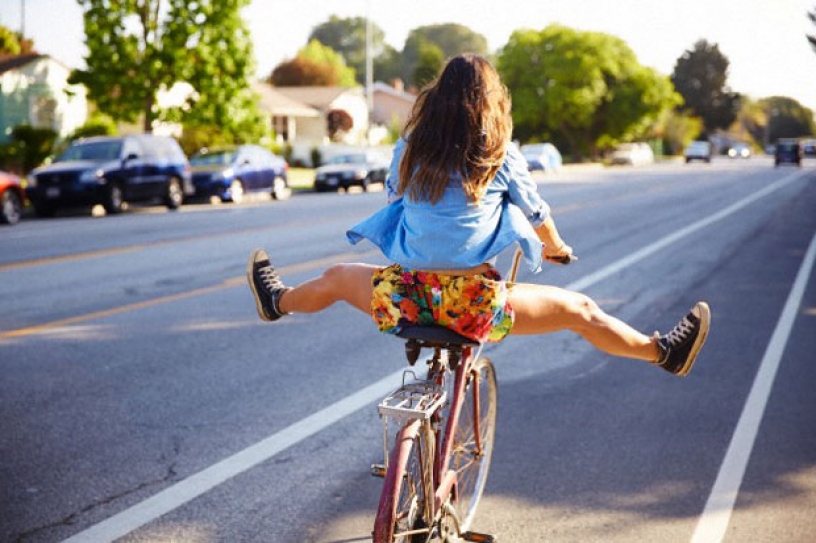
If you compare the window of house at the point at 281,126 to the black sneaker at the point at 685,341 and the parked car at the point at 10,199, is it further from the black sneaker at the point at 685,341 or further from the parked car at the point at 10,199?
the black sneaker at the point at 685,341

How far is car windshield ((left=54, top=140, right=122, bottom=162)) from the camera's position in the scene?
23.5 meters

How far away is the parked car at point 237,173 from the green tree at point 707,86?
323ft

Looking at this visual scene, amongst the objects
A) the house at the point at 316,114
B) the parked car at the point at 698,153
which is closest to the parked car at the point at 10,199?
the house at the point at 316,114

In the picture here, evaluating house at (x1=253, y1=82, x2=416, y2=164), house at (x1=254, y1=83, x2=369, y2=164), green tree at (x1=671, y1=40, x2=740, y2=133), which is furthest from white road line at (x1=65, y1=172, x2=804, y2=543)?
green tree at (x1=671, y1=40, x2=740, y2=133)

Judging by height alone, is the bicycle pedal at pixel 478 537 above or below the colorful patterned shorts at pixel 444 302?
below

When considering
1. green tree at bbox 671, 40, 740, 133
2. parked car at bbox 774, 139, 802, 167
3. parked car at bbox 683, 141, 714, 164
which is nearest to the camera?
parked car at bbox 774, 139, 802, 167

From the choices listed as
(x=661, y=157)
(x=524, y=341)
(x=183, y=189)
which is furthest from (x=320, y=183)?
(x=661, y=157)

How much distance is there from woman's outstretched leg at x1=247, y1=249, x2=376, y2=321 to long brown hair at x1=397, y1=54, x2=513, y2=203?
478mm

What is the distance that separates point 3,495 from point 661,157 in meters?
94.7

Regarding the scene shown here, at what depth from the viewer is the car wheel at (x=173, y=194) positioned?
24609 millimetres

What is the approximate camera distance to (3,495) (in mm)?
4516

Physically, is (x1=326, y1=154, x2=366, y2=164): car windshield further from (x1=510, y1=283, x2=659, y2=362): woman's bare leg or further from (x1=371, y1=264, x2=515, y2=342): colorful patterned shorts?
(x1=371, y1=264, x2=515, y2=342): colorful patterned shorts

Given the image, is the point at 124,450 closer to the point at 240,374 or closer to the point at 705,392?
the point at 240,374

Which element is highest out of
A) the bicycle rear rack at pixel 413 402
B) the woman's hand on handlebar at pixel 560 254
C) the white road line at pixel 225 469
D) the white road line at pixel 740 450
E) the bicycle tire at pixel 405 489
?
the woman's hand on handlebar at pixel 560 254
